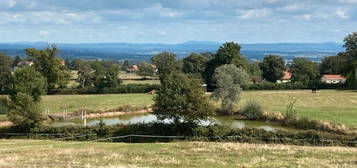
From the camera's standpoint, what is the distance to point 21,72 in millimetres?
60594

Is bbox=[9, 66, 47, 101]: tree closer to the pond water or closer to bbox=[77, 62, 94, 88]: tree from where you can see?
the pond water

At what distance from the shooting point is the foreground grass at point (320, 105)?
49.3 m

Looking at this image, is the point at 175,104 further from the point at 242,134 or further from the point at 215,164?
the point at 215,164

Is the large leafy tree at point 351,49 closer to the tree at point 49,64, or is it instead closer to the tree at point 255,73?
the tree at point 255,73

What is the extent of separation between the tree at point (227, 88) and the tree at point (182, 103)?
20211 mm

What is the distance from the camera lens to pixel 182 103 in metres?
36.9

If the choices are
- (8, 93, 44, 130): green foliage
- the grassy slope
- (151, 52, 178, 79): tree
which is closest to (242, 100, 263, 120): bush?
the grassy slope

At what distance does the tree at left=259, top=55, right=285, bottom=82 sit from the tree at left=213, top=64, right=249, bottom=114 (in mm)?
59558

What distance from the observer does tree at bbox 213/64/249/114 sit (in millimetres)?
58281

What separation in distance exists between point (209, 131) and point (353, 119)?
1928 centimetres

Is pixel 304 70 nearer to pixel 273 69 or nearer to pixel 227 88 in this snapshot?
pixel 273 69

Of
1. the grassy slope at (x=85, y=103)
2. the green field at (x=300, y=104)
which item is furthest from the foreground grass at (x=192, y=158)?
the grassy slope at (x=85, y=103)

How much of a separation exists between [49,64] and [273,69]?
188ft

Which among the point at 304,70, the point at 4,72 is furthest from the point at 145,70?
the point at 4,72
